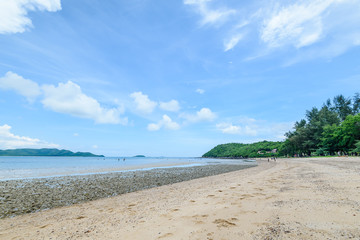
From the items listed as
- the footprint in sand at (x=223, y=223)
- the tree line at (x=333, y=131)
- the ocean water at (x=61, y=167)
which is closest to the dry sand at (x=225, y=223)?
the footprint in sand at (x=223, y=223)

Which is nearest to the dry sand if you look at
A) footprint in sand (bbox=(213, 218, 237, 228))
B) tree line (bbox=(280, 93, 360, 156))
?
footprint in sand (bbox=(213, 218, 237, 228))

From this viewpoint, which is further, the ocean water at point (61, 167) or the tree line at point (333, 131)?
the tree line at point (333, 131)

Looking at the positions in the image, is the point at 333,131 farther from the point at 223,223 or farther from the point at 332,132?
the point at 223,223

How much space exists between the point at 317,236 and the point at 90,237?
5.54 metres

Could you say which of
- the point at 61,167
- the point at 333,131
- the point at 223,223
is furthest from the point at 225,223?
the point at 333,131

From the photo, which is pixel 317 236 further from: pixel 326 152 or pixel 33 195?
pixel 326 152

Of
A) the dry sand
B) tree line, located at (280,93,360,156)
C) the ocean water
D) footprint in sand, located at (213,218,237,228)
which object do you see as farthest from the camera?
tree line, located at (280,93,360,156)

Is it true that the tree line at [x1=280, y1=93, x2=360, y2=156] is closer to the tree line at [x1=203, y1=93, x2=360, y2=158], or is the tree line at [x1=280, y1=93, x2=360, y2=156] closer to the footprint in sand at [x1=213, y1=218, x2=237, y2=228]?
the tree line at [x1=203, y1=93, x2=360, y2=158]

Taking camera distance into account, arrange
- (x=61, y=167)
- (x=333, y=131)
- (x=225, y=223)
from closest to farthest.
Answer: (x=225, y=223)
(x=61, y=167)
(x=333, y=131)

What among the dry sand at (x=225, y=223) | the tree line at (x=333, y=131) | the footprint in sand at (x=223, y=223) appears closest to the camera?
the dry sand at (x=225, y=223)

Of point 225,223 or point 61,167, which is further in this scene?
point 61,167

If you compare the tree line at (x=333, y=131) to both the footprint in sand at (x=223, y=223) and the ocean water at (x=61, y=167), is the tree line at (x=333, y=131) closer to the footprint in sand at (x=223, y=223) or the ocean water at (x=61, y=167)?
the ocean water at (x=61, y=167)

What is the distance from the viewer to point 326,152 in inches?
2457

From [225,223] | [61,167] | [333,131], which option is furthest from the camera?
[333,131]
